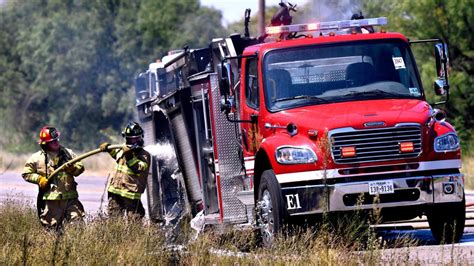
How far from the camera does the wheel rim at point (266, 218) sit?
11.1 m

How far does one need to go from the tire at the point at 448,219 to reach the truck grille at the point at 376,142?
71 cm

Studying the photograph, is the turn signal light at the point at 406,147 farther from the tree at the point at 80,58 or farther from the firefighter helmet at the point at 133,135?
the tree at the point at 80,58

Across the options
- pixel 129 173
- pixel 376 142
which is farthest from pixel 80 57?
pixel 376 142

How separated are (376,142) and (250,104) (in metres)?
1.96

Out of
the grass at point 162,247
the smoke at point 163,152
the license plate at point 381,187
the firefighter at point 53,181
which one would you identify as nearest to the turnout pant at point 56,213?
the firefighter at point 53,181

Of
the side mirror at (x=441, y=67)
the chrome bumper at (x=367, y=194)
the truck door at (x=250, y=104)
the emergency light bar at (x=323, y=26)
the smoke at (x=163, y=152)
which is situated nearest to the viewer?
the chrome bumper at (x=367, y=194)

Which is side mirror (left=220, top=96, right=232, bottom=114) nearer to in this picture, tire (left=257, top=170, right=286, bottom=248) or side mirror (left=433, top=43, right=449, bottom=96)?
tire (left=257, top=170, right=286, bottom=248)

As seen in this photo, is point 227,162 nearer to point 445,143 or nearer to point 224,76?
point 224,76

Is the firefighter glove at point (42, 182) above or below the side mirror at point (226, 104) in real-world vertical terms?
below

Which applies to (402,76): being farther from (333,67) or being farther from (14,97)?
(14,97)

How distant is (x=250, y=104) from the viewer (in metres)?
12.3

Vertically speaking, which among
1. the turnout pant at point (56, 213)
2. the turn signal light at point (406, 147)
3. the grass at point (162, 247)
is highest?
the turn signal light at point (406, 147)

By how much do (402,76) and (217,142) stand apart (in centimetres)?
229

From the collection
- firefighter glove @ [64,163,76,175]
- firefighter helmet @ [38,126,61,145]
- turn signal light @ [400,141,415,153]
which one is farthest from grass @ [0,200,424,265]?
firefighter helmet @ [38,126,61,145]
